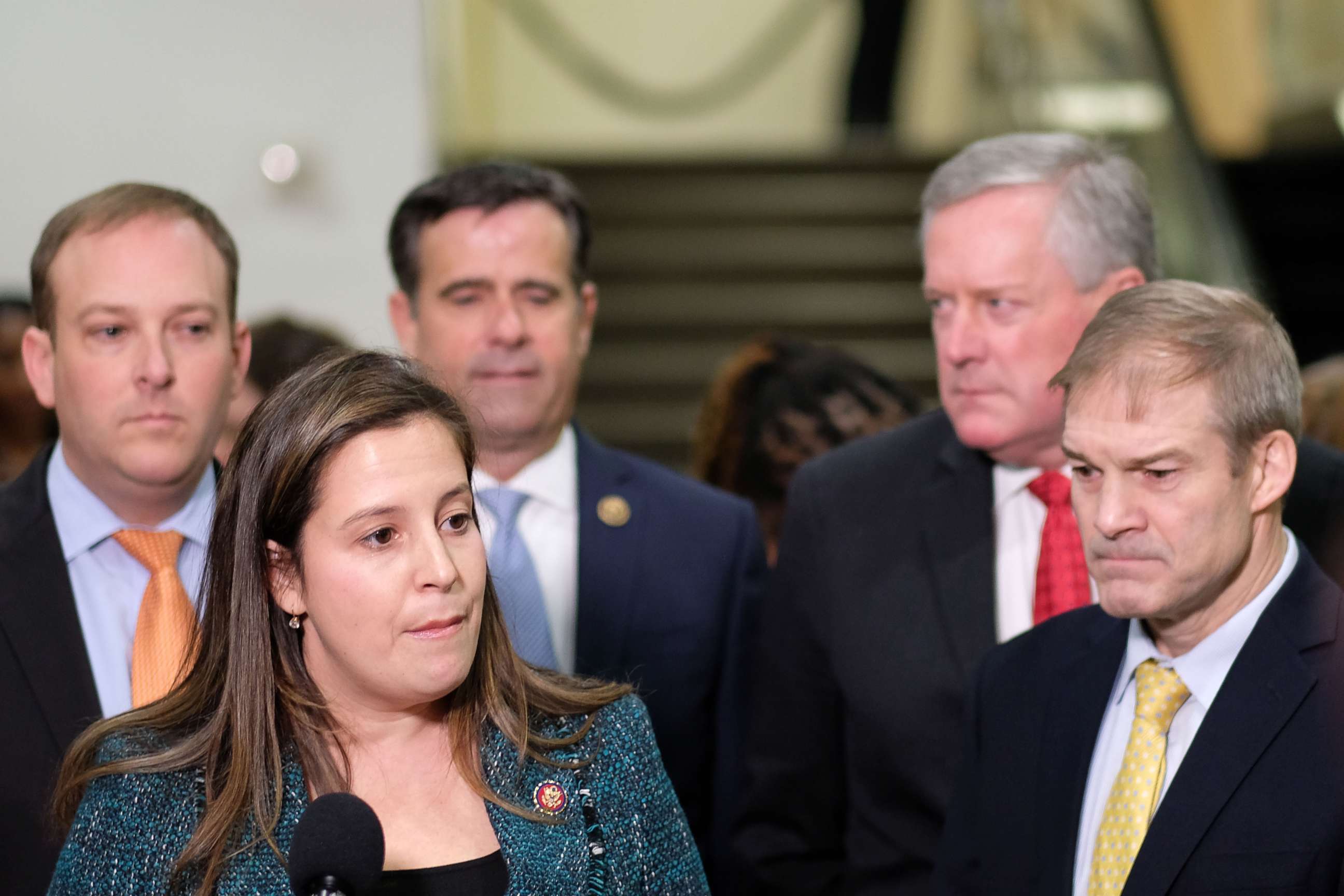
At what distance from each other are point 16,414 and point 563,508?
7.67 ft

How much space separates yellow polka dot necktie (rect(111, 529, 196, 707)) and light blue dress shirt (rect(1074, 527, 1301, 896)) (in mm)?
1331

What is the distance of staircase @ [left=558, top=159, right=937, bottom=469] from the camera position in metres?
7.11

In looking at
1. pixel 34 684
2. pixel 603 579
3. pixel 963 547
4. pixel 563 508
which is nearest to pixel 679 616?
pixel 603 579

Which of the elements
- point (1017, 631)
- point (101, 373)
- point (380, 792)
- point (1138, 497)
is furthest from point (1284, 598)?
point (101, 373)

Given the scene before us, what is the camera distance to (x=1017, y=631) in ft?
9.05

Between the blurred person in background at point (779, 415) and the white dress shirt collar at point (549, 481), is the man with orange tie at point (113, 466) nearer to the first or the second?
the white dress shirt collar at point (549, 481)

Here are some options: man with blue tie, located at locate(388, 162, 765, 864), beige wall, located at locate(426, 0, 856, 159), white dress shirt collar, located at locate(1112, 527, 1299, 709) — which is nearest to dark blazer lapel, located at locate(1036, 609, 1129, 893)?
white dress shirt collar, located at locate(1112, 527, 1299, 709)

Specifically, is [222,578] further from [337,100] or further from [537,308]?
[337,100]

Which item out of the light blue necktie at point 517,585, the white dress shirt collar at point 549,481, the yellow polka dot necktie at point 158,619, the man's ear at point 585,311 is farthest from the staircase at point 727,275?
the yellow polka dot necktie at point 158,619

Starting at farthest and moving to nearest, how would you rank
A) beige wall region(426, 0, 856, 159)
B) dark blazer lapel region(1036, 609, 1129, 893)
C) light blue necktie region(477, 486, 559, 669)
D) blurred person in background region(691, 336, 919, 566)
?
beige wall region(426, 0, 856, 159) < blurred person in background region(691, 336, 919, 566) < light blue necktie region(477, 486, 559, 669) < dark blazer lapel region(1036, 609, 1129, 893)

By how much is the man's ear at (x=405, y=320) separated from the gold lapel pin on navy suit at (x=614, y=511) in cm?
48

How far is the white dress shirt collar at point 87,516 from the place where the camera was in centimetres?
255

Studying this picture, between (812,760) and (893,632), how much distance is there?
0.28 metres

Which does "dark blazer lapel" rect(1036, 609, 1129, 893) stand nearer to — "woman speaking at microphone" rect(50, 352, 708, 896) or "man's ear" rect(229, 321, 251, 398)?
"woman speaking at microphone" rect(50, 352, 708, 896)
